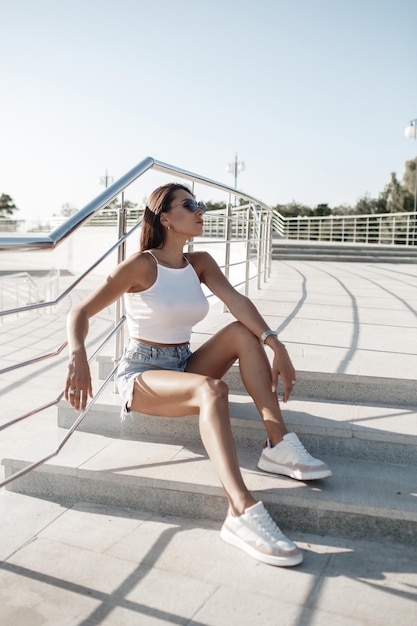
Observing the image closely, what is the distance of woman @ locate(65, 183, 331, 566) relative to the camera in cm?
213

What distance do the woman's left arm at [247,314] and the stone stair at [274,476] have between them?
298 mm

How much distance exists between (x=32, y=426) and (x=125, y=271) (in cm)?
362

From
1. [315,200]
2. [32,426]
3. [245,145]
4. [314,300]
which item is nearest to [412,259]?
[314,300]

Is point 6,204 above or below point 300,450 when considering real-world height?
above

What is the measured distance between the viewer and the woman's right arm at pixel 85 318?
2.13 m

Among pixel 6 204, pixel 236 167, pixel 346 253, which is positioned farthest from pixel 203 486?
pixel 6 204

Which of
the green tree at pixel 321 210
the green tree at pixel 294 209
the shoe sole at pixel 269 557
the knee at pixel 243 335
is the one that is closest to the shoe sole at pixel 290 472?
the shoe sole at pixel 269 557

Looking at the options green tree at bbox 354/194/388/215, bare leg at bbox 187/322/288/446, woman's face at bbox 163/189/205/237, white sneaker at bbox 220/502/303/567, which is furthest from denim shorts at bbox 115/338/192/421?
green tree at bbox 354/194/388/215

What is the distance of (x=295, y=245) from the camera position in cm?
1734

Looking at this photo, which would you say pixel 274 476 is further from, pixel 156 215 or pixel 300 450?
pixel 156 215

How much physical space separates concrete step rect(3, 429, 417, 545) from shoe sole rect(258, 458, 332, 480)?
3 centimetres

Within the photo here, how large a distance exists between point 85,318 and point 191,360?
1.86 ft

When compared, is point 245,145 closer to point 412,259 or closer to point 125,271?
point 412,259

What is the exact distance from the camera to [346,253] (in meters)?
16.3
